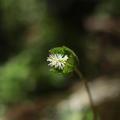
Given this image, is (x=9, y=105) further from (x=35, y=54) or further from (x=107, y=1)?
(x=107, y=1)

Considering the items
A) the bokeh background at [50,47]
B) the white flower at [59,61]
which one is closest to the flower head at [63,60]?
the white flower at [59,61]

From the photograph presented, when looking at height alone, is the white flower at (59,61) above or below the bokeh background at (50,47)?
below

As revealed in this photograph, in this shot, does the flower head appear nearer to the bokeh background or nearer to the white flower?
the white flower

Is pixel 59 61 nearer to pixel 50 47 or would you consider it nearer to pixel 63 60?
Result: pixel 63 60

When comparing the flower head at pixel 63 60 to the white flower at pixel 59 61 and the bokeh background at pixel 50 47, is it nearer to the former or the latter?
the white flower at pixel 59 61

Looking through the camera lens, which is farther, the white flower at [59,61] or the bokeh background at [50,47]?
the bokeh background at [50,47]

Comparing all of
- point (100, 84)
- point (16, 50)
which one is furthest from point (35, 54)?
point (100, 84)

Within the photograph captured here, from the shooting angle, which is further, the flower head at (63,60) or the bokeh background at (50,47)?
the bokeh background at (50,47)
